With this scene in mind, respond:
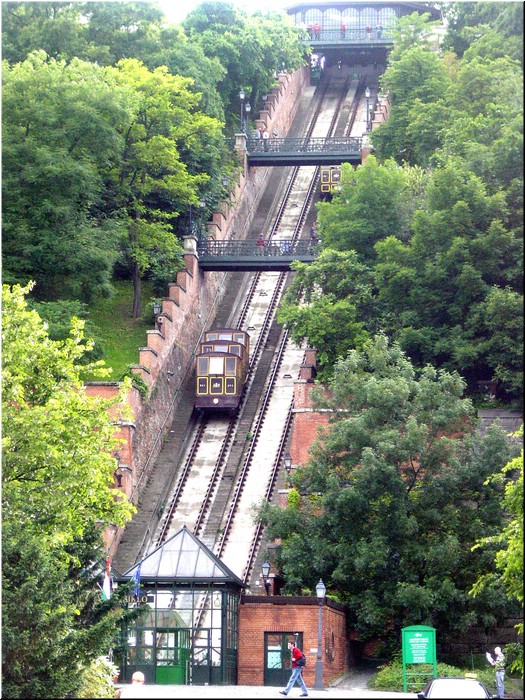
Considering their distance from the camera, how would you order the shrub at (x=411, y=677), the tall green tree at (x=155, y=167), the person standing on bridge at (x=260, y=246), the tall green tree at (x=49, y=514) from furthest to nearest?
the person standing on bridge at (x=260, y=246), the tall green tree at (x=155, y=167), the shrub at (x=411, y=677), the tall green tree at (x=49, y=514)

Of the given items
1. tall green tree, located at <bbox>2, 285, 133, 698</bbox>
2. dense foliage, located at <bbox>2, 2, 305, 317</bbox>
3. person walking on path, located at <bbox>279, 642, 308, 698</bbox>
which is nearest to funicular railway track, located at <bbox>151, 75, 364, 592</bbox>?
dense foliage, located at <bbox>2, 2, 305, 317</bbox>

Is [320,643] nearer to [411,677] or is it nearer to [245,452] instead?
[411,677]

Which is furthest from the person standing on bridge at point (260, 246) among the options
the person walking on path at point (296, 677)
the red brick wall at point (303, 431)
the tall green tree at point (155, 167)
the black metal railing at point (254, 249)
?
the person walking on path at point (296, 677)

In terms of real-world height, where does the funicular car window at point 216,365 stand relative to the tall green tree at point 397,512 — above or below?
above

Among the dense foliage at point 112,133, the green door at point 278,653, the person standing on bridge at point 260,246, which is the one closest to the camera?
the green door at point 278,653

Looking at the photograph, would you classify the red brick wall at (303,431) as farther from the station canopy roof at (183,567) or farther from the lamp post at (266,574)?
the station canopy roof at (183,567)

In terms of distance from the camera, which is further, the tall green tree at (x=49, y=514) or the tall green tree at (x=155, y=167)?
the tall green tree at (x=155, y=167)
